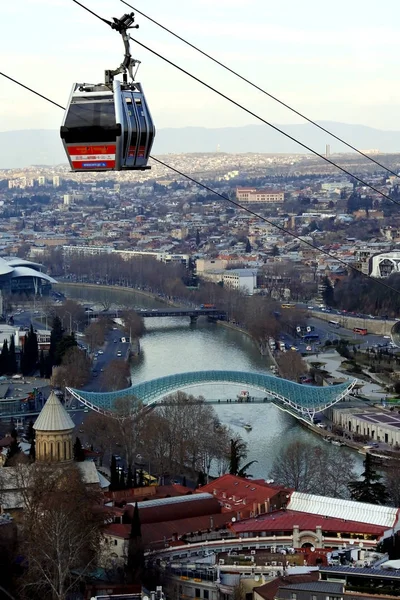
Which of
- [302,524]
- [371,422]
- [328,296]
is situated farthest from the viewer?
[328,296]

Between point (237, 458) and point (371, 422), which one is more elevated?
point (237, 458)

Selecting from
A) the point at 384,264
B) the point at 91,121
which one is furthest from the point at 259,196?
the point at 91,121

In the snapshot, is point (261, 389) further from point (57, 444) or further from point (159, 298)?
point (159, 298)

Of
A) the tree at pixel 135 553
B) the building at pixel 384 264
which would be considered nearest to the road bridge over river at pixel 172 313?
the building at pixel 384 264

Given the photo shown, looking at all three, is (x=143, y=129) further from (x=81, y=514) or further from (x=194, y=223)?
(x=194, y=223)

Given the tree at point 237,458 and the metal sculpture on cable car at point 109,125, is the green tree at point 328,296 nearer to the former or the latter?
the tree at point 237,458

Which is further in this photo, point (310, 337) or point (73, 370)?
point (310, 337)

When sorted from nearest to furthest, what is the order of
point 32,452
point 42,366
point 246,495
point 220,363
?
point 246,495, point 32,452, point 42,366, point 220,363

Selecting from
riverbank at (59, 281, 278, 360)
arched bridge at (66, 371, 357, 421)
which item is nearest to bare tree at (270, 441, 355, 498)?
arched bridge at (66, 371, 357, 421)
